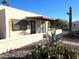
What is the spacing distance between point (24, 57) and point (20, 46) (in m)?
4.05

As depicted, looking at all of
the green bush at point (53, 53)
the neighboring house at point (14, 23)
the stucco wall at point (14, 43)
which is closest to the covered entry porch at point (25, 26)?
the neighboring house at point (14, 23)

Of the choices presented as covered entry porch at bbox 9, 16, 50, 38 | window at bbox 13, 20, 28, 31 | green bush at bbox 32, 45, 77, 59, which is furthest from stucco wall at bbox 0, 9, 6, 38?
green bush at bbox 32, 45, 77, 59

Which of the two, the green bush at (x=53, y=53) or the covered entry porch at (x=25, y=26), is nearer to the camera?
the green bush at (x=53, y=53)

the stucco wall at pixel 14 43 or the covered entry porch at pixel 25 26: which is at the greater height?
the covered entry porch at pixel 25 26

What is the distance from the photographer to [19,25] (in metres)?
20.2

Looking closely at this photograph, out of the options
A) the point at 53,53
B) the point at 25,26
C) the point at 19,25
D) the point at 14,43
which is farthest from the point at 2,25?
the point at 53,53

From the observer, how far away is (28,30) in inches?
898

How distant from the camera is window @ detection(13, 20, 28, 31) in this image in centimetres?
1907

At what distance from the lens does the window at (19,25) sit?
1907cm

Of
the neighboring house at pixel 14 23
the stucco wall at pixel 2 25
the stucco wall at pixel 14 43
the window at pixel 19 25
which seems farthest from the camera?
the window at pixel 19 25

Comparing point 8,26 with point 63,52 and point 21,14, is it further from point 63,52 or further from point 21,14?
point 63,52

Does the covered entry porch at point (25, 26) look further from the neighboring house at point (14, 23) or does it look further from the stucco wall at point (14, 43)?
the stucco wall at point (14, 43)

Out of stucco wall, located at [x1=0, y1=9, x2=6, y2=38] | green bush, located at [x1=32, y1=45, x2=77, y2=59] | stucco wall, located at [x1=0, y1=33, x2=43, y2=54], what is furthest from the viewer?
stucco wall, located at [x1=0, y1=9, x2=6, y2=38]

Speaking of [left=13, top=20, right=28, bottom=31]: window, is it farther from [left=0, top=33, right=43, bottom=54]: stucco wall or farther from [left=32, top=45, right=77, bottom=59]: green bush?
[left=32, top=45, right=77, bottom=59]: green bush
